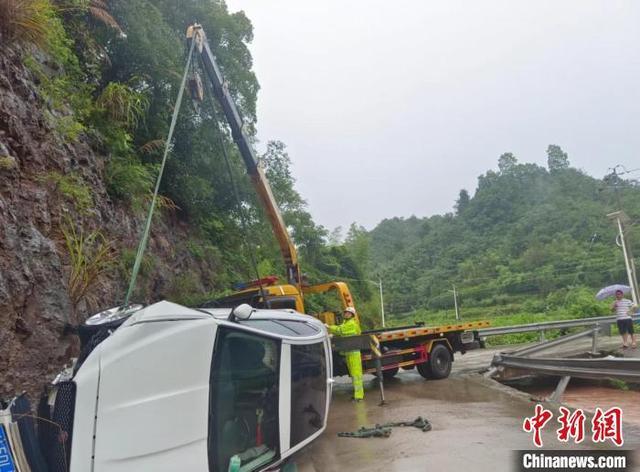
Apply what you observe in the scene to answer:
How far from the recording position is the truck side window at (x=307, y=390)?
416 centimetres

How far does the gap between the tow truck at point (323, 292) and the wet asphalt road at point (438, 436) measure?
3.38 ft

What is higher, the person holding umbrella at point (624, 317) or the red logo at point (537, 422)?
the person holding umbrella at point (624, 317)

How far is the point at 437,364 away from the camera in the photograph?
1025 cm

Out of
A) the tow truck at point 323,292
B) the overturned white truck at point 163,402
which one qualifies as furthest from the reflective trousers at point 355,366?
the overturned white truck at point 163,402

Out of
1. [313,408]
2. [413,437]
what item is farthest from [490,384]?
[313,408]

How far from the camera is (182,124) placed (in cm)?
1302

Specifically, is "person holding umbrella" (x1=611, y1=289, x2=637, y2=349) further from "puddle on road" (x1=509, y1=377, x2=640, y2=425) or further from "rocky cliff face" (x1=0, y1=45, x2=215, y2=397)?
"rocky cliff face" (x1=0, y1=45, x2=215, y2=397)

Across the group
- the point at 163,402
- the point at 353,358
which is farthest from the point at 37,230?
the point at 353,358

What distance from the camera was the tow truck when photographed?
8.10 metres

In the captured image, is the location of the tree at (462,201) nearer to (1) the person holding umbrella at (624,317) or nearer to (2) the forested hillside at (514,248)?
(2) the forested hillside at (514,248)

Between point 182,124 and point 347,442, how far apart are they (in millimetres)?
10223

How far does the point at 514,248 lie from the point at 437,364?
52620 millimetres

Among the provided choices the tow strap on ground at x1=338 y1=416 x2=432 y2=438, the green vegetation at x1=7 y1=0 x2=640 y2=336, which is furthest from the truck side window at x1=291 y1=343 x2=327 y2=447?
the green vegetation at x1=7 y1=0 x2=640 y2=336

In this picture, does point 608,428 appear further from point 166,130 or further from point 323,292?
point 166,130
